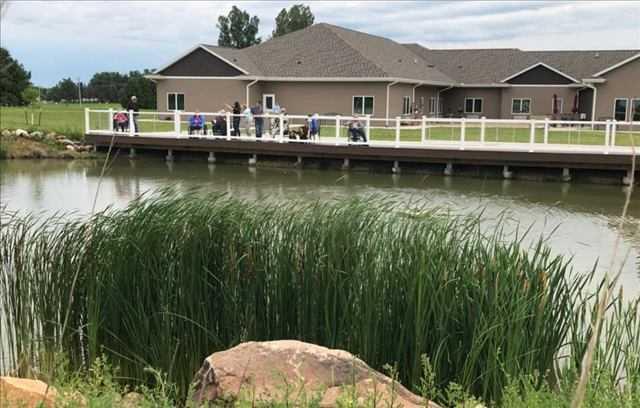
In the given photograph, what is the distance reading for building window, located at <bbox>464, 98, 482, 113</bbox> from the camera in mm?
42156

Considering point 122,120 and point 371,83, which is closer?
point 122,120

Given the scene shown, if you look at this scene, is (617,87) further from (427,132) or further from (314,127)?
(314,127)

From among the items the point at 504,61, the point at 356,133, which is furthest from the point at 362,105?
the point at 504,61

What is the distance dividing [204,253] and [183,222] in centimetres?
38

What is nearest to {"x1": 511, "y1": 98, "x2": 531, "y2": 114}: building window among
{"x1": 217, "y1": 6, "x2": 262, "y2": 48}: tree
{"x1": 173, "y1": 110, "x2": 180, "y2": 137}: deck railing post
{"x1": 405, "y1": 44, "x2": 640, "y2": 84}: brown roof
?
{"x1": 405, "y1": 44, "x2": 640, "y2": 84}: brown roof

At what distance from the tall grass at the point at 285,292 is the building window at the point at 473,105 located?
37212 mm

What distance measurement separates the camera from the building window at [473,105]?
42.2m

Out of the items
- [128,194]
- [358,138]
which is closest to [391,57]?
[358,138]

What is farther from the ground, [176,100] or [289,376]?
[176,100]

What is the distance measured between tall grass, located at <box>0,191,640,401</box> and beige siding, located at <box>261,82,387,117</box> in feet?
93.0

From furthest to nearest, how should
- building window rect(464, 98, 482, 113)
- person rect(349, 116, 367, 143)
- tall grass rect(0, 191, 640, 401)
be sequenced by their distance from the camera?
building window rect(464, 98, 482, 113) → person rect(349, 116, 367, 143) → tall grass rect(0, 191, 640, 401)

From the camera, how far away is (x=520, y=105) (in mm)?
40562

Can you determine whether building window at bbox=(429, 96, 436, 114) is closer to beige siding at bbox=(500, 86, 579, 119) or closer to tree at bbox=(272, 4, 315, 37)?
beige siding at bbox=(500, 86, 579, 119)

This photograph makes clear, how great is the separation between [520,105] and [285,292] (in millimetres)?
37291
